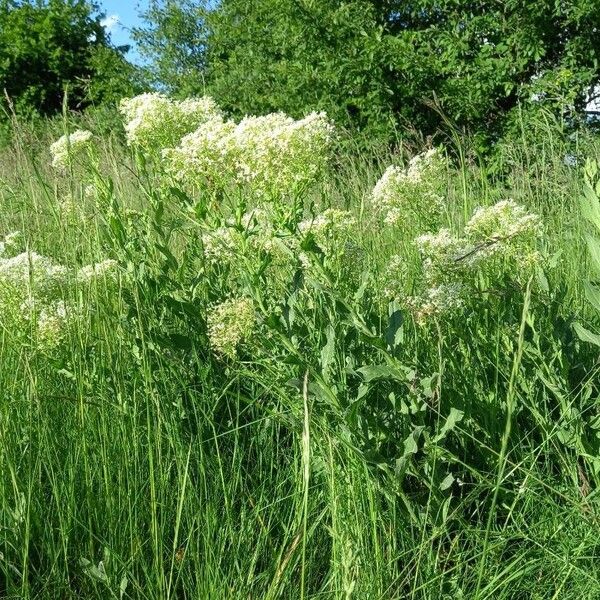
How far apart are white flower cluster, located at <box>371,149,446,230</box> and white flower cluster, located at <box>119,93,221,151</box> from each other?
58cm

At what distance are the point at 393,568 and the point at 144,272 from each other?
1.03m

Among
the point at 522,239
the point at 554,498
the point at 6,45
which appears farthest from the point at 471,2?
the point at 6,45

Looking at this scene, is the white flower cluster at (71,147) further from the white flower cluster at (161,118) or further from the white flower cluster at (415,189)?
the white flower cluster at (415,189)

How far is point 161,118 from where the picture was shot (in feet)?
7.35

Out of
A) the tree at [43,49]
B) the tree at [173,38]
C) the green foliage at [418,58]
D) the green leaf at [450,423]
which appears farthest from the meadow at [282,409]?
the tree at [43,49]

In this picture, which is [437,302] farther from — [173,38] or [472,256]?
[173,38]

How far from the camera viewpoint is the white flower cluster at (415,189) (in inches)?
102

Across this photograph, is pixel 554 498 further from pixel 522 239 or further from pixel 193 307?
pixel 193 307

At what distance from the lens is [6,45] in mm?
17906

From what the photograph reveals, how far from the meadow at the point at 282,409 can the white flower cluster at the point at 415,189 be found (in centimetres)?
2

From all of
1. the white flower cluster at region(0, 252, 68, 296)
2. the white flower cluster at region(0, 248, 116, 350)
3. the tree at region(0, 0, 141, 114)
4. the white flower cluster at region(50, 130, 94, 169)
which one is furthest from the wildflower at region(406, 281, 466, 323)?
the tree at region(0, 0, 141, 114)

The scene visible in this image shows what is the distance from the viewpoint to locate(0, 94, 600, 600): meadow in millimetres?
1775

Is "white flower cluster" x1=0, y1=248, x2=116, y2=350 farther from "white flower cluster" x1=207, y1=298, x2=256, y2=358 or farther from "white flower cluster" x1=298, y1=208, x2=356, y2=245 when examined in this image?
"white flower cluster" x1=298, y1=208, x2=356, y2=245

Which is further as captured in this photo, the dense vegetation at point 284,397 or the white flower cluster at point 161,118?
the white flower cluster at point 161,118
